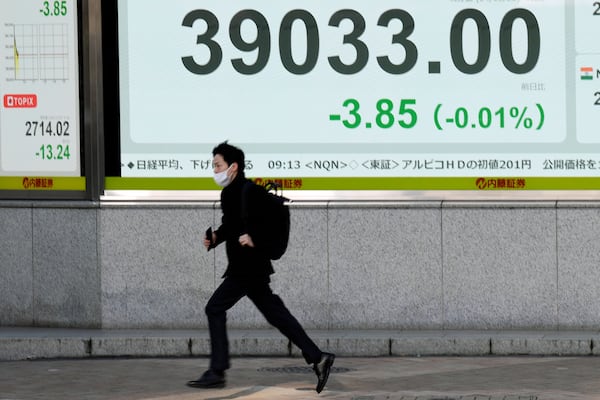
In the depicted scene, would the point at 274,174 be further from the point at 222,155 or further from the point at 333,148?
the point at 222,155

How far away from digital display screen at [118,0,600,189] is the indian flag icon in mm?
16

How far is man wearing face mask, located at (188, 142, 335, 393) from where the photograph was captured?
9.78 m

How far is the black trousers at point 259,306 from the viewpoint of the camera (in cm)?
979

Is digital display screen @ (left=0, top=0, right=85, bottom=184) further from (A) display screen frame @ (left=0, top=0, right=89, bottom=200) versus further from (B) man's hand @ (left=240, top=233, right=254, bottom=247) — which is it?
(B) man's hand @ (left=240, top=233, right=254, bottom=247)

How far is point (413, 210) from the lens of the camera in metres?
12.5

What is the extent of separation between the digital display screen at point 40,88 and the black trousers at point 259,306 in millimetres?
3461

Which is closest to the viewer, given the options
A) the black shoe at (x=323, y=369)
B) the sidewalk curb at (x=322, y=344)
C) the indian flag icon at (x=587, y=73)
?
the black shoe at (x=323, y=369)

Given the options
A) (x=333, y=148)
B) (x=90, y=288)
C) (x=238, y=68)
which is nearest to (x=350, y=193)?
(x=333, y=148)

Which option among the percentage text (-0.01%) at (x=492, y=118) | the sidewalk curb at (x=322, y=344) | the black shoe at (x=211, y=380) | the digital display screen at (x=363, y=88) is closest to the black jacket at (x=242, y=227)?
the black shoe at (x=211, y=380)

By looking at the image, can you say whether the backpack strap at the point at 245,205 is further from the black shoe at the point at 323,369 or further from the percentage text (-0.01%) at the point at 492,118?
the percentage text (-0.01%) at the point at 492,118

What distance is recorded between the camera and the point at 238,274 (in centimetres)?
995

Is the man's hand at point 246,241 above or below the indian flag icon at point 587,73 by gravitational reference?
below

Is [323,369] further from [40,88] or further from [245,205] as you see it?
[40,88]

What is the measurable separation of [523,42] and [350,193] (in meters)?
1.87
